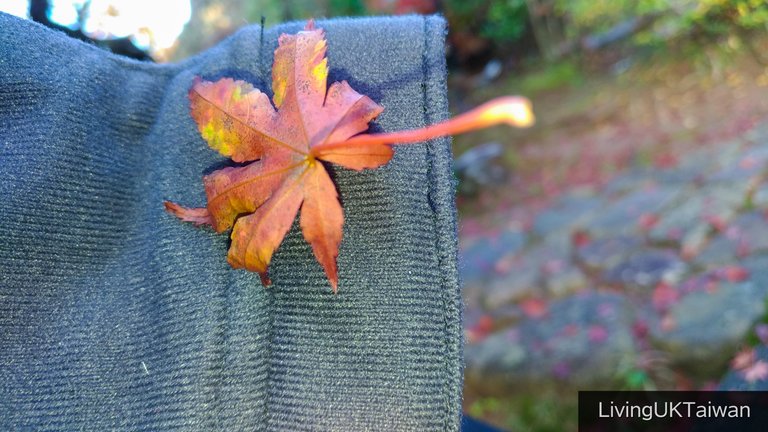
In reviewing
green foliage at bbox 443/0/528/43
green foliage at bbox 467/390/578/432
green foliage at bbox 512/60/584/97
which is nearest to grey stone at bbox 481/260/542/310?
green foliage at bbox 467/390/578/432

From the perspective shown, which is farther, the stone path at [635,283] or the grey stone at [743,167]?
the grey stone at [743,167]

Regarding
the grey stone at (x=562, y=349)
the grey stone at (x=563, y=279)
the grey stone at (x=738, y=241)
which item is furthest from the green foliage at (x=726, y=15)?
the grey stone at (x=562, y=349)

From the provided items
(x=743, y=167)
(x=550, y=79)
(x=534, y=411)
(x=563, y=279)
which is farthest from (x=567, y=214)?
(x=550, y=79)

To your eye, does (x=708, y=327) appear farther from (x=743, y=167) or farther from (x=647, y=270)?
(x=743, y=167)

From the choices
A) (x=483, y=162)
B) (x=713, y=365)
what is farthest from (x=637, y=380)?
(x=483, y=162)

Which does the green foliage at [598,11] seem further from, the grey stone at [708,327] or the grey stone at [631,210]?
the grey stone at [708,327]

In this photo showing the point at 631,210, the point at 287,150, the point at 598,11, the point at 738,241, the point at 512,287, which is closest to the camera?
the point at 287,150
